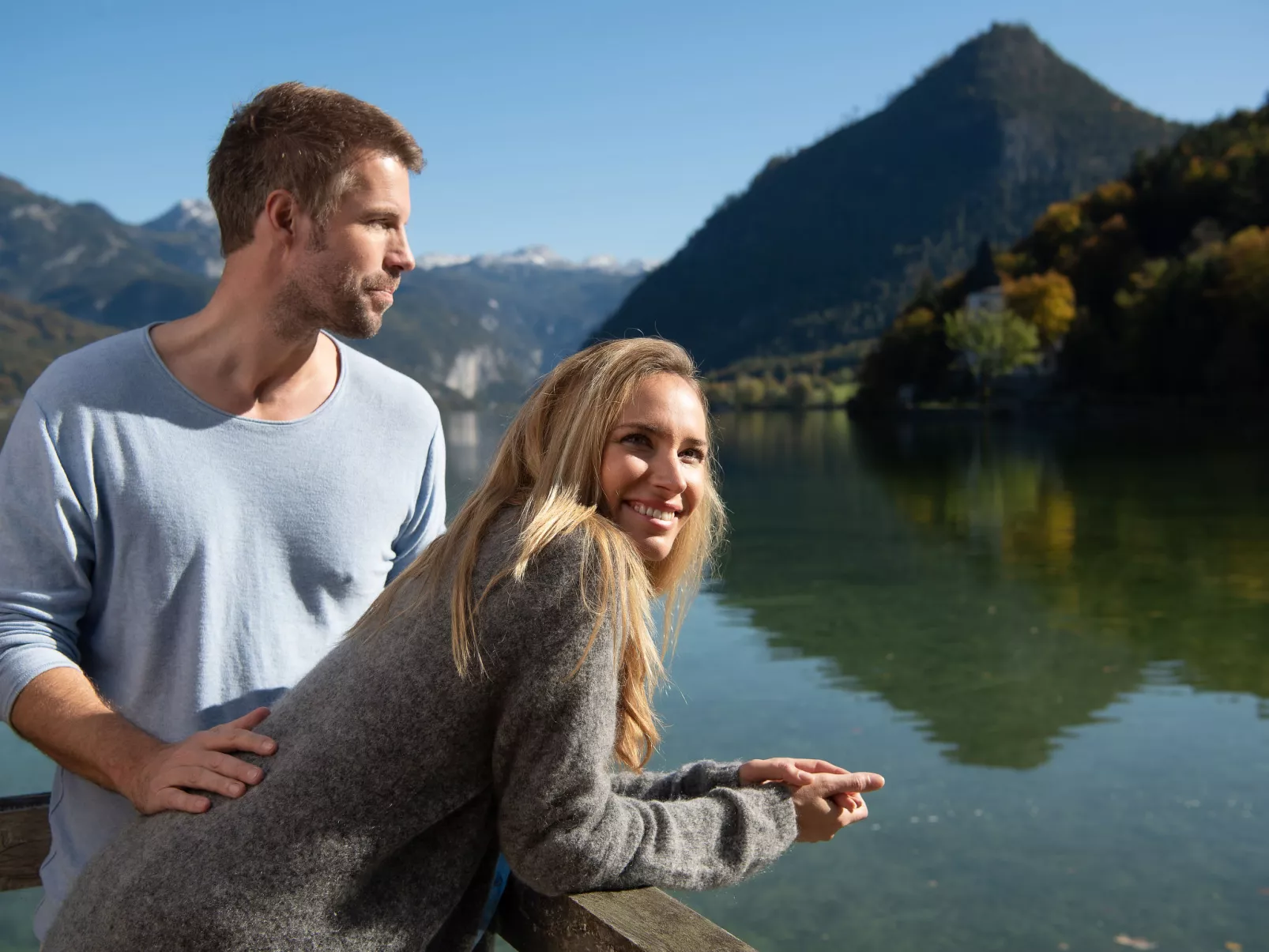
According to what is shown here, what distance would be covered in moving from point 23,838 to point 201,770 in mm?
744

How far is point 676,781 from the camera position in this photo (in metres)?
2.03

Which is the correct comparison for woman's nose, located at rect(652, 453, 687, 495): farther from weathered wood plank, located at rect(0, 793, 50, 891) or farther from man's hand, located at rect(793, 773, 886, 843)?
weathered wood plank, located at rect(0, 793, 50, 891)

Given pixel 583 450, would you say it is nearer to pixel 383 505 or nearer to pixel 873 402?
pixel 383 505

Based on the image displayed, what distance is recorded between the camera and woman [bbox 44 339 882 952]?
5.01 feet

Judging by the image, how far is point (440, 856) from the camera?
1661 millimetres

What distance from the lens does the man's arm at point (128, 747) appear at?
1.59 meters

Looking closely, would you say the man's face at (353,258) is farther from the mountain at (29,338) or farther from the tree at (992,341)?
the mountain at (29,338)

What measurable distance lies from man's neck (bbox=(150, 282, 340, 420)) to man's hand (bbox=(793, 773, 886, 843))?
110 centimetres

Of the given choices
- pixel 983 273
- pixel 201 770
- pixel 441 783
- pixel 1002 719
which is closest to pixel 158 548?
pixel 201 770

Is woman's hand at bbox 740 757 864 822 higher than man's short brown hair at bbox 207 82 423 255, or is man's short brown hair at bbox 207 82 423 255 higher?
man's short brown hair at bbox 207 82 423 255

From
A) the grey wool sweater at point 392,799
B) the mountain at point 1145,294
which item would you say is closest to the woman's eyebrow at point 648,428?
the grey wool sweater at point 392,799

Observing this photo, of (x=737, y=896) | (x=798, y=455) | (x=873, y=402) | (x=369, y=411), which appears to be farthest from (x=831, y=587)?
(x=873, y=402)

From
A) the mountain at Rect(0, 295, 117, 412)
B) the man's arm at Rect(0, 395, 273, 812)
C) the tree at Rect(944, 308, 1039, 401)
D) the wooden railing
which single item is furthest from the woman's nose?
the mountain at Rect(0, 295, 117, 412)

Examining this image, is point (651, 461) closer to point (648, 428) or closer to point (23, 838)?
point (648, 428)
